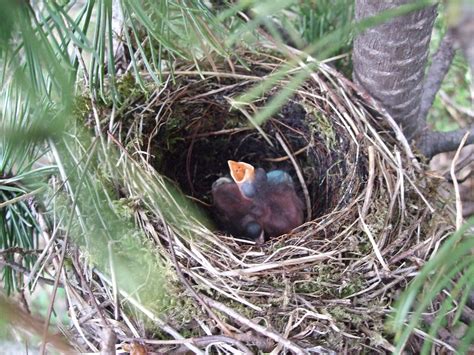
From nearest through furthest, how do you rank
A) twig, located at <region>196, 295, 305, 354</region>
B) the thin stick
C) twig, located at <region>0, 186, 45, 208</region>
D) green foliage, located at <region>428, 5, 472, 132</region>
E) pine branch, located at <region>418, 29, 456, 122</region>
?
twig, located at <region>196, 295, 305, 354</region> → twig, located at <region>0, 186, 45, 208</region> → pine branch, located at <region>418, 29, 456, 122</region> → the thin stick → green foliage, located at <region>428, 5, 472, 132</region>

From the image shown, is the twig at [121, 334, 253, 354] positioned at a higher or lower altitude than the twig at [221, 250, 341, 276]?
lower

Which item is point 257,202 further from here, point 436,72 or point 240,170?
point 436,72

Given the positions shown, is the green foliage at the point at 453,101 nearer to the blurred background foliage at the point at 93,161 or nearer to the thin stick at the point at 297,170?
the thin stick at the point at 297,170

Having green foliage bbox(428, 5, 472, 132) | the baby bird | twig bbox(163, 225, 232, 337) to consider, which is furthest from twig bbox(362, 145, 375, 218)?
green foliage bbox(428, 5, 472, 132)

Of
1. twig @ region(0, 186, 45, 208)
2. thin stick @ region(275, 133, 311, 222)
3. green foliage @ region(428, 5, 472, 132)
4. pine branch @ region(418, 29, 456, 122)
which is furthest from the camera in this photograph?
green foliage @ region(428, 5, 472, 132)

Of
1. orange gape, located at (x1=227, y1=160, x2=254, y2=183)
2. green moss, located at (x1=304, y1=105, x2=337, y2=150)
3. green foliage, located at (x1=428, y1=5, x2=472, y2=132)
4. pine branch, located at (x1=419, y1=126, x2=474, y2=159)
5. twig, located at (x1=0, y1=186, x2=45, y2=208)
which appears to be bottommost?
green foliage, located at (x1=428, y1=5, x2=472, y2=132)

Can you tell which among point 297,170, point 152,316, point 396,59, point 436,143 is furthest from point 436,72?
point 152,316

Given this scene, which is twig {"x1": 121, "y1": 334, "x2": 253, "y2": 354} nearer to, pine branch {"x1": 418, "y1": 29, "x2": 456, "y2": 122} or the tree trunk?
the tree trunk

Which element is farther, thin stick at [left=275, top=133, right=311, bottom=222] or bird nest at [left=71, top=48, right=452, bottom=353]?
thin stick at [left=275, top=133, right=311, bottom=222]
